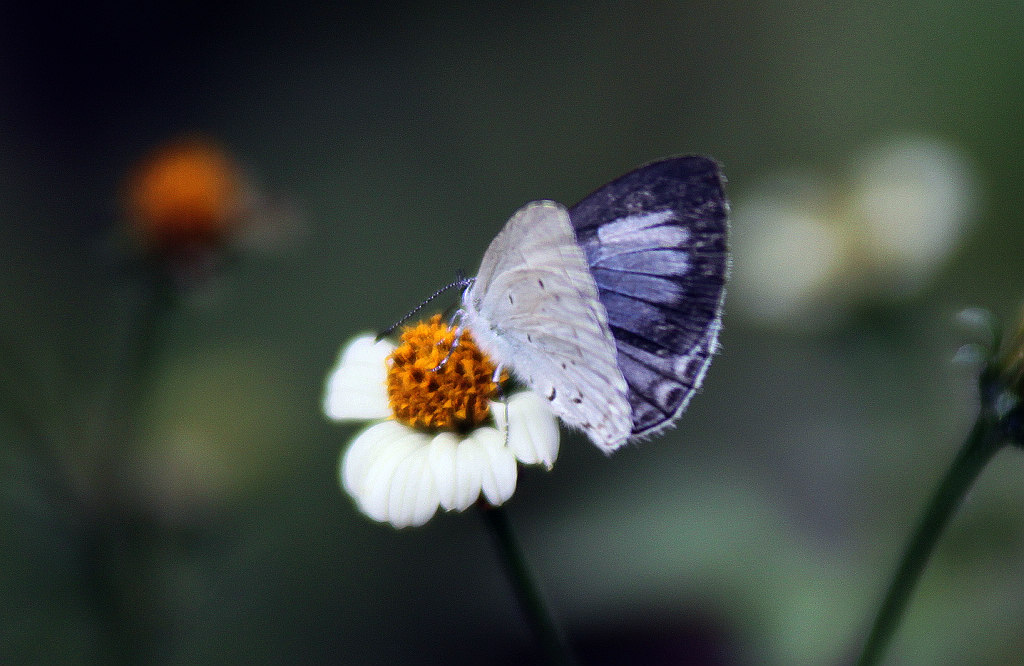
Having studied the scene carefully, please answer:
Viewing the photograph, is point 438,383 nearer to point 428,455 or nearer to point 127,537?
point 428,455

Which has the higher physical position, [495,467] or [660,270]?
[660,270]

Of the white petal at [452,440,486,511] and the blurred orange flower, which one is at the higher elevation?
the blurred orange flower

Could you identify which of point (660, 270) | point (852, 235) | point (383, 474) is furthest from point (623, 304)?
point (852, 235)

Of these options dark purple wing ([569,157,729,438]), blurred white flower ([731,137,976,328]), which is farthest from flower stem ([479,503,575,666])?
blurred white flower ([731,137,976,328])

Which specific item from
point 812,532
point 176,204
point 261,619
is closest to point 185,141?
point 176,204

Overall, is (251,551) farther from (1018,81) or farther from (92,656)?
(1018,81)

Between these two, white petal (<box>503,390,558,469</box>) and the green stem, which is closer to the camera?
white petal (<box>503,390,558,469</box>)

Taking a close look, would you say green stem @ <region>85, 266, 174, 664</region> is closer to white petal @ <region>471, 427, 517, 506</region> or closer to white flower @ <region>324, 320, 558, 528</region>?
white flower @ <region>324, 320, 558, 528</region>
